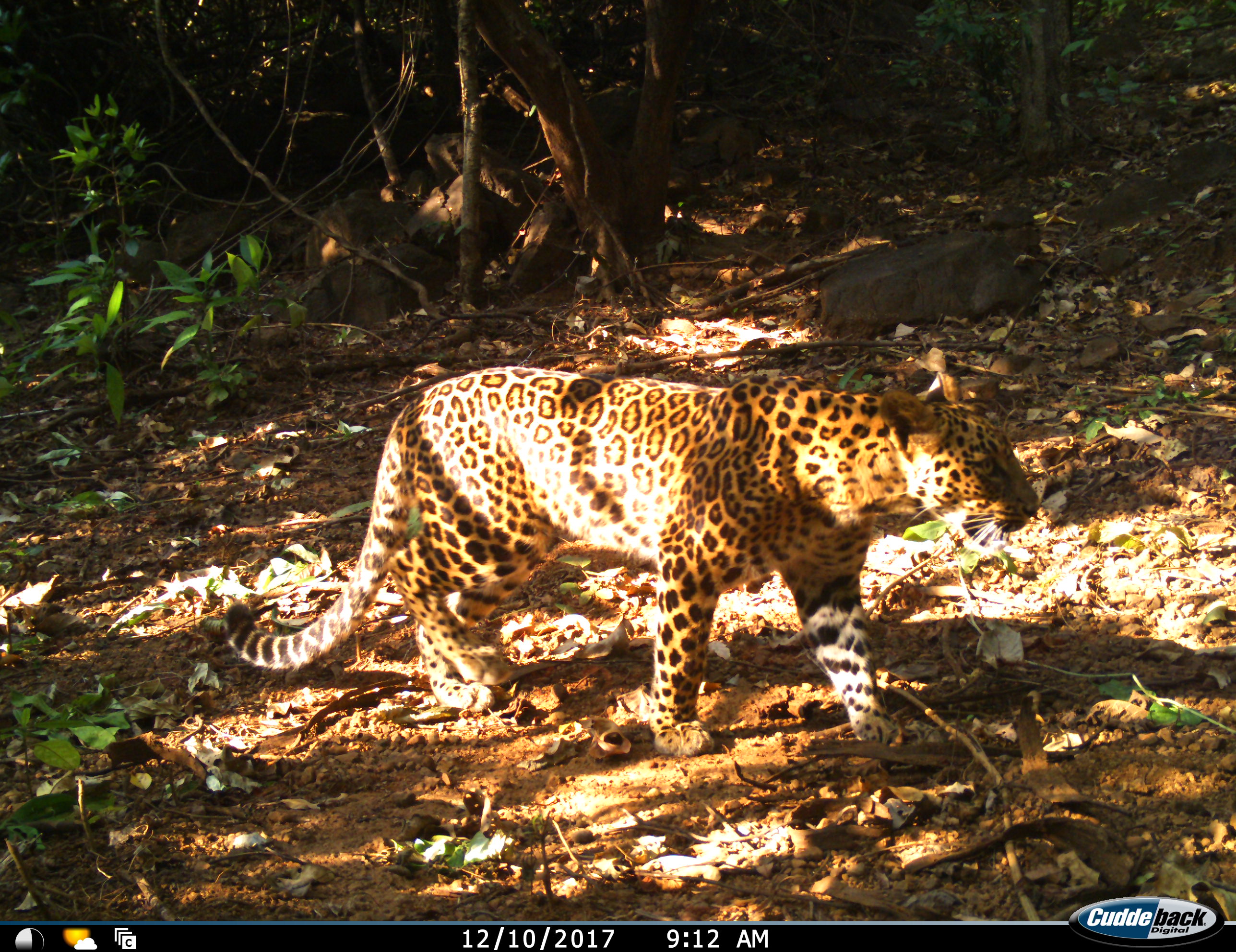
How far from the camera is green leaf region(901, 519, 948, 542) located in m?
4.07

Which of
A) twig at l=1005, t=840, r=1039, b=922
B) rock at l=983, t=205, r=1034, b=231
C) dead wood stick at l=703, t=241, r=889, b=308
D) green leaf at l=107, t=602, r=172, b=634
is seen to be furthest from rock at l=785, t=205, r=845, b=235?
twig at l=1005, t=840, r=1039, b=922

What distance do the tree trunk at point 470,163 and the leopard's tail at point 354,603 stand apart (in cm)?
497

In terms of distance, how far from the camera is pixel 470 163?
368 inches

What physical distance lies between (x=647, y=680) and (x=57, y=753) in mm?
2710

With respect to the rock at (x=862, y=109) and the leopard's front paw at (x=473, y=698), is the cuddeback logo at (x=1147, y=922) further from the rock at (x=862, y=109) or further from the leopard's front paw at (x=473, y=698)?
the rock at (x=862, y=109)

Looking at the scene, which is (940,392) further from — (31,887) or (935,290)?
(935,290)

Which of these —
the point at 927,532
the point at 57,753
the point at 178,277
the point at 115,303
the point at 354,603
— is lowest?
the point at 354,603

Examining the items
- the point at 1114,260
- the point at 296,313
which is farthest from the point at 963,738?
the point at 296,313

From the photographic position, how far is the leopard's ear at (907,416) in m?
4.09

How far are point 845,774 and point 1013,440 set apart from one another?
10.8 feet

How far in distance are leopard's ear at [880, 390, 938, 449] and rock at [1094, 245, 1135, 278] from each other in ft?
17.2

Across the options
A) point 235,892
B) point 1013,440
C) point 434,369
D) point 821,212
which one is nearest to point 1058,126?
point 821,212

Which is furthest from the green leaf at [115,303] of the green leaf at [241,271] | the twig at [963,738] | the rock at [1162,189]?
the rock at [1162,189]

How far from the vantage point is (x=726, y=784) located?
161 inches
